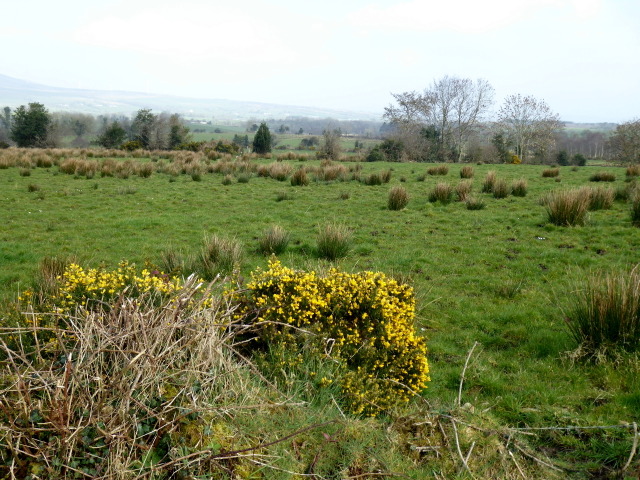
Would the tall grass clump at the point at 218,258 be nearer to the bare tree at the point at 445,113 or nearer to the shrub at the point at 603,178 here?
the shrub at the point at 603,178

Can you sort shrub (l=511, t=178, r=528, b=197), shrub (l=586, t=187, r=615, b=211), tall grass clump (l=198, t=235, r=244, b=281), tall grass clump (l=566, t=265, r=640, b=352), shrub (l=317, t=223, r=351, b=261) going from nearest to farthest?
tall grass clump (l=566, t=265, r=640, b=352) → tall grass clump (l=198, t=235, r=244, b=281) → shrub (l=317, t=223, r=351, b=261) → shrub (l=586, t=187, r=615, b=211) → shrub (l=511, t=178, r=528, b=197)

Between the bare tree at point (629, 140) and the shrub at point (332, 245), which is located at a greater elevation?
the bare tree at point (629, 140)

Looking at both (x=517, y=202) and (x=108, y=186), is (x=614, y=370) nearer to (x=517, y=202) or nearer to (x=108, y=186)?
(x=517, y=202)

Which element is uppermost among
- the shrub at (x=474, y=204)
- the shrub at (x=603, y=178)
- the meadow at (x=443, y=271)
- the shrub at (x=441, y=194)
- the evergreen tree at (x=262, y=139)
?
the evergreen tree at (x=262, y=139)

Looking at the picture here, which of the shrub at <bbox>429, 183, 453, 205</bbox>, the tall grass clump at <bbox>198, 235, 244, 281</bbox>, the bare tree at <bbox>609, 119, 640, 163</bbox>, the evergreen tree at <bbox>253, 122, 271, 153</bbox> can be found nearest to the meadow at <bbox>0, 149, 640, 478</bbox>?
the shrub at <bbox>429, 183, 453, 205</bbox>

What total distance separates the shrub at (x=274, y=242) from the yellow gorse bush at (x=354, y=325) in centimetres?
451

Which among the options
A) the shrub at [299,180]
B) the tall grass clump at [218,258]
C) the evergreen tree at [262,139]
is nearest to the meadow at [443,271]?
the tall grass clump at [218,258]

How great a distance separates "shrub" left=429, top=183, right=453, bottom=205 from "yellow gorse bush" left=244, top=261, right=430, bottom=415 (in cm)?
1046

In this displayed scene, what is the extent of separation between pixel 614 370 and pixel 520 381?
95 cm

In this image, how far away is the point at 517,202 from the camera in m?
14.3

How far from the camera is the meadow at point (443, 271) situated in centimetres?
318

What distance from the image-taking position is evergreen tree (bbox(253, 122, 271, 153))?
135 ft

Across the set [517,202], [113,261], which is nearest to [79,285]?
[113,261]

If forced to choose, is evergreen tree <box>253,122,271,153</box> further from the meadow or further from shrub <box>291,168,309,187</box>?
shrub <box>291,168,309,187</box>
